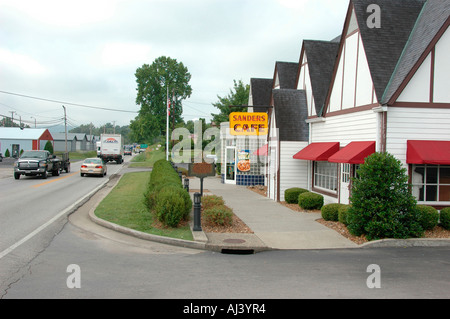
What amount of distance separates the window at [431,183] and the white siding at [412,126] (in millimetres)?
737

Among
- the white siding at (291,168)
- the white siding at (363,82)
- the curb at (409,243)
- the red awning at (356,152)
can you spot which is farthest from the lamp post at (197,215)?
the white siding at (291,168)

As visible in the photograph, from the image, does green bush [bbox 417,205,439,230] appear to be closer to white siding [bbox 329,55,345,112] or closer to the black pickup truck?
white siding [bbox 329,55,345,112]

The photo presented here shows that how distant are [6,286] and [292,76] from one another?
1882 cm

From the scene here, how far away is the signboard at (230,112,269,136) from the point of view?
20312 mm

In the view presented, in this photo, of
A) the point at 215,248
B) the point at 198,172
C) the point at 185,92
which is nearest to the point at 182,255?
the point at 215,248

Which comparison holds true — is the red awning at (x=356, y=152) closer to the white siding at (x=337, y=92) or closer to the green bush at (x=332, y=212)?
the green bush at (x=332, y=212)

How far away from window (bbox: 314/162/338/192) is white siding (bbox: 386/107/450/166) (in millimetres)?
3862

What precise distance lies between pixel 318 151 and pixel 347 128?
5.46 feet

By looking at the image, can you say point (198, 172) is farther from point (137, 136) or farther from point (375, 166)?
point (137, 136)

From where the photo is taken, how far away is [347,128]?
13531mm

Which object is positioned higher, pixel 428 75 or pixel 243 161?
pixel 428 75

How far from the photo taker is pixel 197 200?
10.6m

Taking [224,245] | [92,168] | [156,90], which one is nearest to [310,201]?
[224,245]

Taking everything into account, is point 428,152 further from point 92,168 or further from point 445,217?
point 92,168
